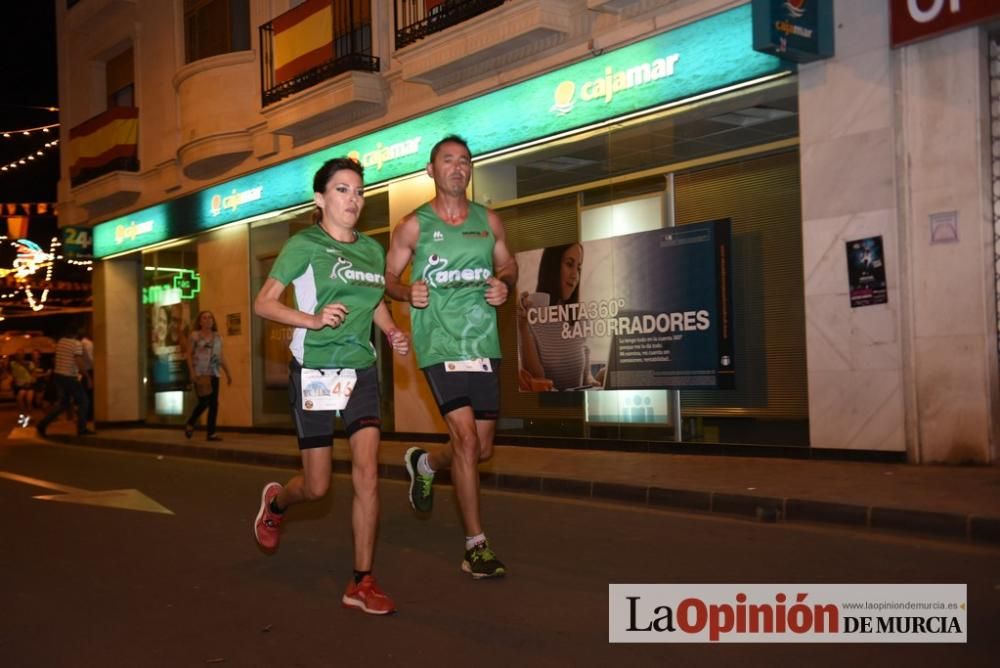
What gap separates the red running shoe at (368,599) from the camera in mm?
5047

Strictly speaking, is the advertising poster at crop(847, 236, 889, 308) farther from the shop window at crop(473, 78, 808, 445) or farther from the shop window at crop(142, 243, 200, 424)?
the shop window at crop(142, 243, 200, 424)

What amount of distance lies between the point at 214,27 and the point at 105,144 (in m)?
4.65

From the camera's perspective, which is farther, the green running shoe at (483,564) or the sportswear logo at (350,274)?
the green running shoe at (483,564)

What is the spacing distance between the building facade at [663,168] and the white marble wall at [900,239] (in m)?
0.02

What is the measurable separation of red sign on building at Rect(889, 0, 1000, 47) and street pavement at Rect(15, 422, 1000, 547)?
3628mm

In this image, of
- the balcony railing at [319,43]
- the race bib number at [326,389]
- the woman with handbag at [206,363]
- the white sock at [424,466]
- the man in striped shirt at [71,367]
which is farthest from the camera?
the man in striped shirt at [71,367]

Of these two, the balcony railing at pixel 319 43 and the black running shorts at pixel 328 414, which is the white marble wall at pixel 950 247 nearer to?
the black running shorts at pixel 328 414

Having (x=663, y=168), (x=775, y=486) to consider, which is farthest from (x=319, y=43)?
(x=775, y=486)

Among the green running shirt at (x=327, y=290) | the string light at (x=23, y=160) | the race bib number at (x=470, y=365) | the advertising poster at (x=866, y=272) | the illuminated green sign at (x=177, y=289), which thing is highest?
the string light at (x=23, y=160)

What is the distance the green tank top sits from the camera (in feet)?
19.6

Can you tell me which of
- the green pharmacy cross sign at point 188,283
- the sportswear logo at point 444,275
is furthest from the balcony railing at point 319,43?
the sportswear logo at point 444,275

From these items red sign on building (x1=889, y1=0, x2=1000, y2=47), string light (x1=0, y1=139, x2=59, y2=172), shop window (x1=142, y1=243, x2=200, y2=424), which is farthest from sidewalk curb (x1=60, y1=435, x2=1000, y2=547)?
string light (x1=0, y1=139, x2=59, y2=172)

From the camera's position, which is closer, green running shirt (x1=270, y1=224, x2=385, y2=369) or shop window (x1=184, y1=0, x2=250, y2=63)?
green running shirt (x1=270, y1=224, x2=385, y2=369)

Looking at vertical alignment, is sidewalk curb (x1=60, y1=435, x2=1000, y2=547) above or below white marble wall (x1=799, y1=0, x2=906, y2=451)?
below
